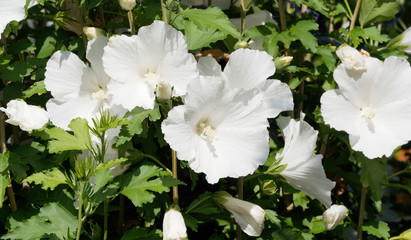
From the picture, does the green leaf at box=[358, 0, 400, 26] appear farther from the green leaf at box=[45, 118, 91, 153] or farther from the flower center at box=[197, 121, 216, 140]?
the green leaf at box=[45, 118, 91, 153]

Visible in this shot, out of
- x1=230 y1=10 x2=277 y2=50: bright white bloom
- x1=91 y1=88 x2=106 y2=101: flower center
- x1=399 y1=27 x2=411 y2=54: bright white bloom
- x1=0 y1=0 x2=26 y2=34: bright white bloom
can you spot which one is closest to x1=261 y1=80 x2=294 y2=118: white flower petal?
x1=230 y1=10 x2=277 y2=50: bright white bloom

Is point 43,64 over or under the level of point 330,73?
over

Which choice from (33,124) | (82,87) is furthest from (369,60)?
(33,124)

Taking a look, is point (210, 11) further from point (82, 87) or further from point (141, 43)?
point (82, 87)

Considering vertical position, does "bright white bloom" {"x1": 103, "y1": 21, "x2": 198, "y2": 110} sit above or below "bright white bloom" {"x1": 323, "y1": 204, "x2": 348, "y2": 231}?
above

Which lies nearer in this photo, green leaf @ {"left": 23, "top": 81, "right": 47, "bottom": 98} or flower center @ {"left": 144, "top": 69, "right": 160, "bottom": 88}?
flower center @ {"left": 144, "top": 69, "right": 160, "bottom": 88}

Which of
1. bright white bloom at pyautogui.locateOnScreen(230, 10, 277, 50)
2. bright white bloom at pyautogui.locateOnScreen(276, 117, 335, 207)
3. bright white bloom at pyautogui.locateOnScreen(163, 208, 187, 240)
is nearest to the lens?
bright white bloom at pyautogui.locateOnScreen(163, 208, 187, 240)
